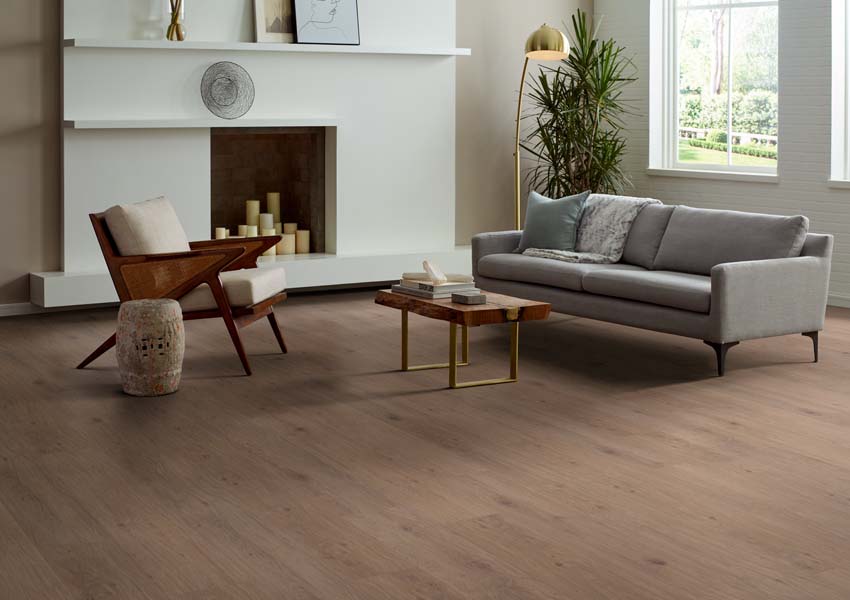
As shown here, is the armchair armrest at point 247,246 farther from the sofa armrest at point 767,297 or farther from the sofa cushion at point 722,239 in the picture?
the sofa armrest at point 767,297

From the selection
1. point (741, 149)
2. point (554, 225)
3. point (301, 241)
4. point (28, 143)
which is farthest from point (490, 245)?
point (28, 143)

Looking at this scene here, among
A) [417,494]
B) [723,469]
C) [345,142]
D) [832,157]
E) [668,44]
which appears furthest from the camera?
[668,44]

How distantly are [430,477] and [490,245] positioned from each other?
3330 millimetres

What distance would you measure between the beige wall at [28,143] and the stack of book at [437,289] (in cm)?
299

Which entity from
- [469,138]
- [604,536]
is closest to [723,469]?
[604,536]

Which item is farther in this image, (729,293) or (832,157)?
(832,157)

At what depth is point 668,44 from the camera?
904 centimetres

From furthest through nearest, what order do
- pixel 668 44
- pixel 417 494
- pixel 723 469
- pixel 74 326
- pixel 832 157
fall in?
pixel 668 44 < pixel 832 157 < pixel 74 326 < pixel 723 469 < pixel 417 494

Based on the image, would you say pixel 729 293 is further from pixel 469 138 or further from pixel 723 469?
pixel 469 138

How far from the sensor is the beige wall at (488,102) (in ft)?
29.6

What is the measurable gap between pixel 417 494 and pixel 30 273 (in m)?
4.46

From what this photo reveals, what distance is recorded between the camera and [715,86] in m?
8.73

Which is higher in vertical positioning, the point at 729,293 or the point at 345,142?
the point at 345,142

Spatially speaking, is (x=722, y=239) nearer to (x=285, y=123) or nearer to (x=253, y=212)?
(x=285, y=123)
